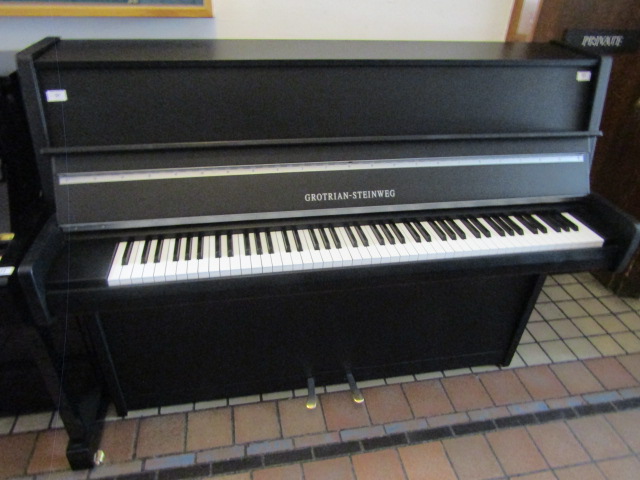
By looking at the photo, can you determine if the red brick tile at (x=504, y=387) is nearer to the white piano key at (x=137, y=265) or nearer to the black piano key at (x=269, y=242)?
the black piano key at (x=269, y=242)

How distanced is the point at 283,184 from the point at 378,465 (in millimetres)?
A: 953

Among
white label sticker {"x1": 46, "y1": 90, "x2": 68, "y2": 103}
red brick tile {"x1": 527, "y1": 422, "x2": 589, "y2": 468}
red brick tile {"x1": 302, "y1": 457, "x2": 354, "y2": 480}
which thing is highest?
white label sticker {"x1": 46, "y1": 90, "x2": 68, "y2": 103}

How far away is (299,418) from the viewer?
61.7 inches

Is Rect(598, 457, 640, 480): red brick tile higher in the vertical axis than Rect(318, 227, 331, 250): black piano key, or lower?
lower

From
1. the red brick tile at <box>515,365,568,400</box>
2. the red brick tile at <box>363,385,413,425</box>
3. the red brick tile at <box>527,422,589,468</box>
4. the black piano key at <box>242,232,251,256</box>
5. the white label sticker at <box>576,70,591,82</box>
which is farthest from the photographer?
the red brick tile at <box>515,365,568,400</box>

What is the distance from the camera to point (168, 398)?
156cm

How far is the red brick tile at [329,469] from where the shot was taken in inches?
55.1

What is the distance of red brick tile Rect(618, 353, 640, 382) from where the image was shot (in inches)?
71.0

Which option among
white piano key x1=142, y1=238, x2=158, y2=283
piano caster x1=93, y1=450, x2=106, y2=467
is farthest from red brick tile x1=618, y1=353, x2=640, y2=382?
piano caster x1=93, y1=450, x2=106, y2=467

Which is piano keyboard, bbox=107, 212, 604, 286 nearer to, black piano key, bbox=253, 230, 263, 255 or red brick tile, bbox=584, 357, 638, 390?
black piano key, bbox=253, 230, 263, 255

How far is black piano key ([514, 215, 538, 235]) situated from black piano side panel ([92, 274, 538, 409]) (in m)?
0.29

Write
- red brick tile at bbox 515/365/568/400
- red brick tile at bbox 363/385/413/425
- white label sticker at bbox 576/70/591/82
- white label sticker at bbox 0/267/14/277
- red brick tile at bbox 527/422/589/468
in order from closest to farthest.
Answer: white label sticker at bbox 0/267/14/277
white label sticker at bbox 576/70/591/82
red brick tile at bbox 527/422/589/468
red brick tile at bbox 363/385/413/425
red brick tile at bbox 515/365/568/400

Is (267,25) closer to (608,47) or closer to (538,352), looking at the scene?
(608,47)

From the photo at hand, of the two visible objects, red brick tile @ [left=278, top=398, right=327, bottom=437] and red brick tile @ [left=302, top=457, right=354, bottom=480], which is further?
red brick tile @ [left=278, top=398, right=327, bottom=437]
